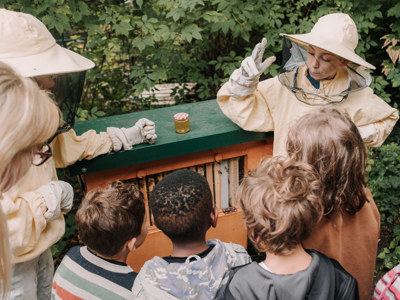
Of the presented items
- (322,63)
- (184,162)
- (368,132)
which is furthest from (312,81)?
(184,162)

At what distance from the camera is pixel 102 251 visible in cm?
182

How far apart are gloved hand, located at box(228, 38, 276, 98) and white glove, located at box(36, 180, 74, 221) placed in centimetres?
114

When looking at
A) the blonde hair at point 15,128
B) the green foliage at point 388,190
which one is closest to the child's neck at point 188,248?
the blonde hair at point 15,128

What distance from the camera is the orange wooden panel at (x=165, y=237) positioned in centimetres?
266

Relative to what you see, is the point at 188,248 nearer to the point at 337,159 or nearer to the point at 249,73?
the point at 337,159

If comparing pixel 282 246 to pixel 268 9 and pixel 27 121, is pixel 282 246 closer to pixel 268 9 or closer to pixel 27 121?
pixel 27 121

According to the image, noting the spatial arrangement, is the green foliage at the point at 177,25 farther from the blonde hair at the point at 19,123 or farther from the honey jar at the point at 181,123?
the blonde hair at the point at 19,123

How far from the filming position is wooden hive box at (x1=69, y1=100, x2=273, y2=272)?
92.5 inches

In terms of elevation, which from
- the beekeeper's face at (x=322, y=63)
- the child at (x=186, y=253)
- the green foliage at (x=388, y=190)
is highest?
the beekeeper's face at (x=322, y=63)

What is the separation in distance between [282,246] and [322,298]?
23cm

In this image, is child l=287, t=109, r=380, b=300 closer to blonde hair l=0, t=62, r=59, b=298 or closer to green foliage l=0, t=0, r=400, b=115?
blonde hair l=0, t=62, r=59, b=298

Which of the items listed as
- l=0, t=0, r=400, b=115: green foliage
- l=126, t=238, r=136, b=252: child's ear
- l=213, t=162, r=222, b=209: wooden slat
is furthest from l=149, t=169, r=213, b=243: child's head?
l=0, t=0, r=400, b=115: green foliage

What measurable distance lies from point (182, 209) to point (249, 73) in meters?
0.99

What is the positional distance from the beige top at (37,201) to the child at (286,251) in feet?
3.40
